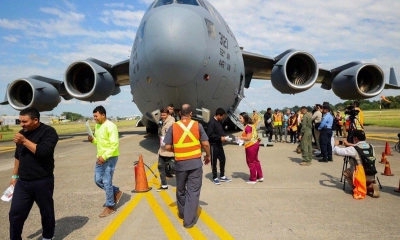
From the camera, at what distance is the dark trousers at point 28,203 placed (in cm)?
312

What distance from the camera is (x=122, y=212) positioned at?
4.36 meters

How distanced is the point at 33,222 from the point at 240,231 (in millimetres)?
3044

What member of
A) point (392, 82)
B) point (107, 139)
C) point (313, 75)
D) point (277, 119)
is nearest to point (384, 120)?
point (392, 82)

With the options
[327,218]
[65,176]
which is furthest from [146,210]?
[65,176]

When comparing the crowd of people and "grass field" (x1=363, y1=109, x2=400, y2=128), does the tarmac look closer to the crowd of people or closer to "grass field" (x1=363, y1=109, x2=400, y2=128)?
the crowd of people

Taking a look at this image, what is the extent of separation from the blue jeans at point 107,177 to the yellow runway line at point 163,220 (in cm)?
69

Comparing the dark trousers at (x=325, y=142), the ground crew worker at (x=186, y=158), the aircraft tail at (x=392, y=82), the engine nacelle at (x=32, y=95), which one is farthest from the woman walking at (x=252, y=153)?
the aircraft tail at (x=392, y=82)

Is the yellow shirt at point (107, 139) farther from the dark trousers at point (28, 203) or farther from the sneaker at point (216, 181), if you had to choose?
the sneaker at point (216, 181)

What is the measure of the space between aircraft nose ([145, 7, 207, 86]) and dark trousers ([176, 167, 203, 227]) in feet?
12.4

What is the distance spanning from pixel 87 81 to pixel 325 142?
11086 mm

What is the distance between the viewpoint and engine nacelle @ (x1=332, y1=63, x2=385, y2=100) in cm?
1227

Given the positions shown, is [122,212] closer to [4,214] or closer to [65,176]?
[4,214]

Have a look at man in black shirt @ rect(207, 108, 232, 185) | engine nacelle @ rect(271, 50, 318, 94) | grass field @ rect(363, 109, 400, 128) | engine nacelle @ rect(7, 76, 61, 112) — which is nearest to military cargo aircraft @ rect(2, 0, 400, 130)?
engine nacelle @ rect(271, 50, 318, 94)

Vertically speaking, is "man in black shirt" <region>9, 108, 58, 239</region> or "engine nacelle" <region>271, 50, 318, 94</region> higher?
"engine nacelle" <region>271, 50, 318, 94</region>
